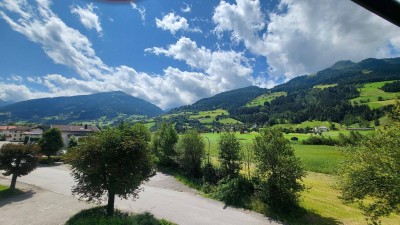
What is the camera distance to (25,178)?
3325cm

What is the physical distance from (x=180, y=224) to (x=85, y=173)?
7.59 m

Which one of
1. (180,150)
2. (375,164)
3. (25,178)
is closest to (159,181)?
(180,150)

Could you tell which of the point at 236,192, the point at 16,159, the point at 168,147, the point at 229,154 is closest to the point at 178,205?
the point at 236,192

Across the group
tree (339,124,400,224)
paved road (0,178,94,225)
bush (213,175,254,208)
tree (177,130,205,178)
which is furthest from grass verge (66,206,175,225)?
tree (177,130,205,178)

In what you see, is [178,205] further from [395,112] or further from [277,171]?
[395,112]

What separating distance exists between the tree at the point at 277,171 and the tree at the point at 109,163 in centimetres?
1038

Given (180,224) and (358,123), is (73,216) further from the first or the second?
(358,123)

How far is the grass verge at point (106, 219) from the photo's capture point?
1661cm

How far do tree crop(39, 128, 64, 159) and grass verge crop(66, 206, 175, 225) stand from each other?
32.4 meters

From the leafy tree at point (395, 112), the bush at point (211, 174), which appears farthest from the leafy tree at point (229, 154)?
the leafy tree at point (395, 112)

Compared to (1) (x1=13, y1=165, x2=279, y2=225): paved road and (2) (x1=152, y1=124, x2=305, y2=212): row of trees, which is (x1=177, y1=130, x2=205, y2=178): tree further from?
(1) (x1=13, y1=165, x2=279, y2=225): paved road

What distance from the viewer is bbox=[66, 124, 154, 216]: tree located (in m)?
18.1

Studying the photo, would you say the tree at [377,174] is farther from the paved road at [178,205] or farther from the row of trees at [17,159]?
the row of trees at [17,159]

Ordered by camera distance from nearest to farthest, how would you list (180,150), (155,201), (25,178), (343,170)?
1. (343,170)
2. (155,201)
3. (25,178)
4. (180,150)
